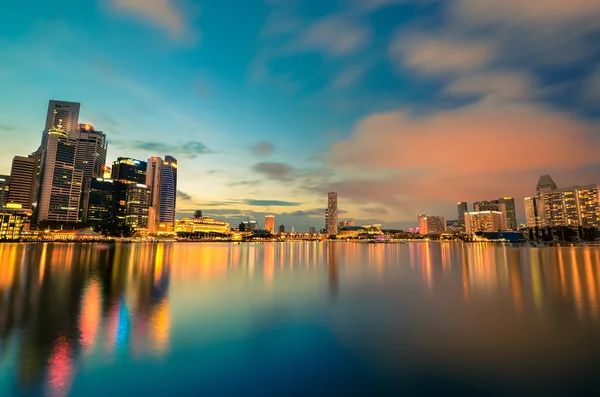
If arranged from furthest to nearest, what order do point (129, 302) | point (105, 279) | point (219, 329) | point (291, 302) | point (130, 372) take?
point (105, 279)
point (291, 302)
point (129, 302)
point (219, 329)
point (130, 372)

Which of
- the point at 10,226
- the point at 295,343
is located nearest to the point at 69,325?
the point at 295,343

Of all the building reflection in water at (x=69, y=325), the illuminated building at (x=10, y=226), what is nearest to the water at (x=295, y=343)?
the building reflection in water at (x=69, y=325)

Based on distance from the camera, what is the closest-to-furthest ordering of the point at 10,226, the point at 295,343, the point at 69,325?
the point at 295,343 < the point at 69,325 < the point at 10,226

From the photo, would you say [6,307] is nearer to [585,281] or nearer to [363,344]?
[363,344]

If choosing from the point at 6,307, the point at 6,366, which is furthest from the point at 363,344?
the point at 6,307

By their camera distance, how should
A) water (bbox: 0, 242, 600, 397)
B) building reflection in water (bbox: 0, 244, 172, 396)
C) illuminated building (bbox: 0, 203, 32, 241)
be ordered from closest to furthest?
1. water (bbox: 0, 242, 600, 397)
2. building reflection in water (bbox: 0, 244, 172, 396)
3. illuminated building (bbox: 0, 203, 32, 241)

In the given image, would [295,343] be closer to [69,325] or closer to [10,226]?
[69,325]

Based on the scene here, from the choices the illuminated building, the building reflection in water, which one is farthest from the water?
the illuminated building

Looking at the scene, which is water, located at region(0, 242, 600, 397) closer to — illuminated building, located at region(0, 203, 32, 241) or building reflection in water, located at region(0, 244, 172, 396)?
building reflection in water, located at region(0, 244, 172, 396)

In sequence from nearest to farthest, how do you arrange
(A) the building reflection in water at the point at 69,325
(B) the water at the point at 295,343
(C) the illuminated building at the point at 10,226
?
(B) the water at the point at 295,343 → (A) the building reflection in water at the point at 69,325 → (C) the illuminated building at the point at 10,226

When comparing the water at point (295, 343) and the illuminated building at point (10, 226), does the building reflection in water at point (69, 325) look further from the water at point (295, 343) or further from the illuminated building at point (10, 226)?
the illuminated building at point (10, 226)

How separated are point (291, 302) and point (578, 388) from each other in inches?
733

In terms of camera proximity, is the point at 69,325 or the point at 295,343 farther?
the point at 69,325

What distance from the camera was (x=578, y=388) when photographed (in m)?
11.0
